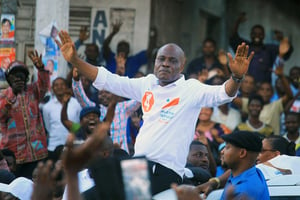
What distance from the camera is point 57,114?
12766mm

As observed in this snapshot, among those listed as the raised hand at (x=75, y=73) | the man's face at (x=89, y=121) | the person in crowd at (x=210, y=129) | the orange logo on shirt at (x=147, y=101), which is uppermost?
the orange logo on shirt at (x=147, y=101)

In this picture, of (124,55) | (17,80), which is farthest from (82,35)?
(17,80)

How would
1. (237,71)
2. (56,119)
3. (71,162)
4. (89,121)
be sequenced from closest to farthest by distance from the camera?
(71,162), (237,71), (89,121), (56,119)

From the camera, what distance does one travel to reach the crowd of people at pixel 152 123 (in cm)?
596

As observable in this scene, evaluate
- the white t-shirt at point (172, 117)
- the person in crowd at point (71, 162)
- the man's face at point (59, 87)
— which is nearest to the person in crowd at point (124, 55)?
the man's face at point (59, 87)

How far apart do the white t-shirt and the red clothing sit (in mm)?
3804

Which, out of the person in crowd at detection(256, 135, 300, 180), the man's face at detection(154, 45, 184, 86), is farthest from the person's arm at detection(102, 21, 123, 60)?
the man's face at detection(154, 45, 184, 86)

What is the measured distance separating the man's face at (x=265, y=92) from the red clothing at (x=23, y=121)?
3.92 meters

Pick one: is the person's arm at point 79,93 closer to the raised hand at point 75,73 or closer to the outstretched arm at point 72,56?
the raised hand at point 75,73

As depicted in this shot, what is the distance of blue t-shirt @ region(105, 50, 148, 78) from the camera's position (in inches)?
580

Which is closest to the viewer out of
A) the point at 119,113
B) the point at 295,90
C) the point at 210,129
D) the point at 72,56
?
the point at 72,56

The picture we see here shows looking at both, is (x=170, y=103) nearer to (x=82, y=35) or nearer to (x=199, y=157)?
(x=199, y=157)

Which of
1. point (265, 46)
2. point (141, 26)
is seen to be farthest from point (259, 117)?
point (141, 26)

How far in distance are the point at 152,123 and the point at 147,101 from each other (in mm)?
249
